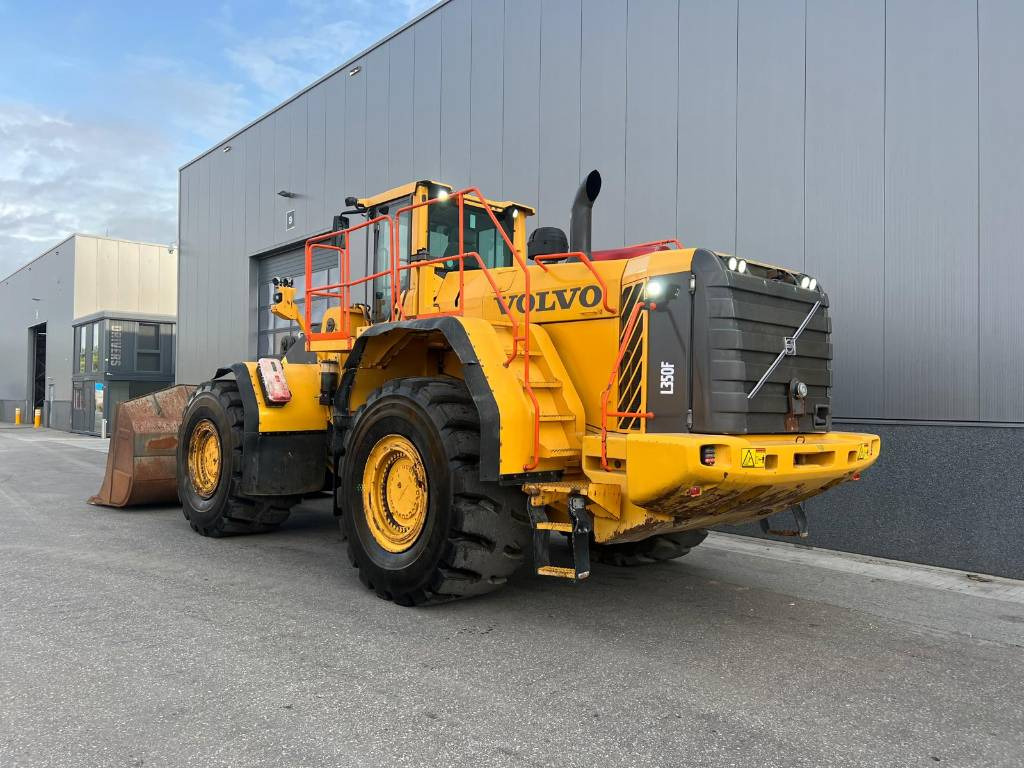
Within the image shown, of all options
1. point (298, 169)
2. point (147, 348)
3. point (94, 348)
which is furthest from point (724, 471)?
point (94, 348)

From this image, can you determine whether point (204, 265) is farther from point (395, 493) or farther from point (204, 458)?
point (395, 493)

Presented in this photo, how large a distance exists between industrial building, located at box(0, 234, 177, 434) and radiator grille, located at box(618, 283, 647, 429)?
2636 centimetres

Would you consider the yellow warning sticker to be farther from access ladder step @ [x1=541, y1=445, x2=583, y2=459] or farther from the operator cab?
the operator cab

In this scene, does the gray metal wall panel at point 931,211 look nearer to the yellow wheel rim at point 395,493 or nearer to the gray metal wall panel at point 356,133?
the yellow wheel rim at point 395,493

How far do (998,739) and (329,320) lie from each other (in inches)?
226

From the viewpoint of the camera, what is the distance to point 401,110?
42.9 feet

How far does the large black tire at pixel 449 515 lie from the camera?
4863 mm

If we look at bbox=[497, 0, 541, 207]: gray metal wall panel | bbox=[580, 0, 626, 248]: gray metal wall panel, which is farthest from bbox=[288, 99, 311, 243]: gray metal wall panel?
bbox=[580, 0, 626, 248]: gray metal wall panel

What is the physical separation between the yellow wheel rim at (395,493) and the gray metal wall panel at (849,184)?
468 cm

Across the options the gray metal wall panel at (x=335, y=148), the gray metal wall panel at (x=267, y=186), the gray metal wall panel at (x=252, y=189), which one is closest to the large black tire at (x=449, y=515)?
the gray metal wall panel at (x=335, y=148)

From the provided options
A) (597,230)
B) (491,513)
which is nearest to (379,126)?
(597,230)

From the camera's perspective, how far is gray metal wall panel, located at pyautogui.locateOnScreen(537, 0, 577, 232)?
10125mm

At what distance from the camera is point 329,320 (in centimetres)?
706

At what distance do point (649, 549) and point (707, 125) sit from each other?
5.08 meters
